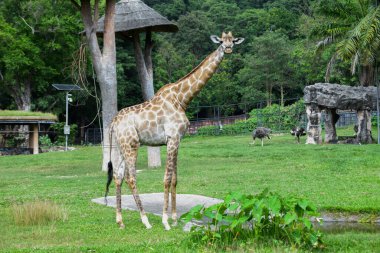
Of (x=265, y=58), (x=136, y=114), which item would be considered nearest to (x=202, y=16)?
(x=265, y=58)

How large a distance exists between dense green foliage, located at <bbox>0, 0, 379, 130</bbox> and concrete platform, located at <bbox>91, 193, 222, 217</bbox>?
55.7 feet

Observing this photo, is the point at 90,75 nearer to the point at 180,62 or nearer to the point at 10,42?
the point at 10,42

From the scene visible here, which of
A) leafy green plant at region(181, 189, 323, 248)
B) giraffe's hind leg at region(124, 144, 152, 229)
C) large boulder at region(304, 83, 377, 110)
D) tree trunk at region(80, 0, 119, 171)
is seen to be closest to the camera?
leafy green plant at region(181, 189, 323, 248)

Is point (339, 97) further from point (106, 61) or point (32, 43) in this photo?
point (32, 43)

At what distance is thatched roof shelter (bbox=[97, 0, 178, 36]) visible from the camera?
72.9ft

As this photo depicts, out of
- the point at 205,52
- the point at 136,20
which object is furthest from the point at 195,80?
the point at 205,52

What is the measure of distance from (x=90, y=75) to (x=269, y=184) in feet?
113

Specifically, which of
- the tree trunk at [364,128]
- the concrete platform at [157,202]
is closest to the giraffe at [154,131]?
the concrete platform at [157,202]

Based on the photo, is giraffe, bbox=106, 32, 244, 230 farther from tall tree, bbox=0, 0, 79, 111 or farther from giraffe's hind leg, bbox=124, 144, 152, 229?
tall tree, bbox=0, 0, 79, 111

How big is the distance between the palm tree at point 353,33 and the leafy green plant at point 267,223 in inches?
831

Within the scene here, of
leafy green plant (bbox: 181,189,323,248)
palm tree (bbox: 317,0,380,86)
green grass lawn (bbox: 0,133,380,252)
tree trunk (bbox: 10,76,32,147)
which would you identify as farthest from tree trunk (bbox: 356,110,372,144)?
tree trunk (bbox: 10,76,32,147)

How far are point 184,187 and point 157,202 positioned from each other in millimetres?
3006

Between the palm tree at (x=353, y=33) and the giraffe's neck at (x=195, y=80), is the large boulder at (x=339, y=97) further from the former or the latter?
the giraffe's neck at (x=195, y=80)

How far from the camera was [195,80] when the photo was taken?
10828 millimetres
